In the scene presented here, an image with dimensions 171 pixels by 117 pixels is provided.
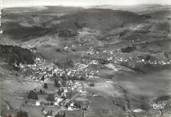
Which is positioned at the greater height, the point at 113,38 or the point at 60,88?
the point at 113,38

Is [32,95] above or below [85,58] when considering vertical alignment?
below

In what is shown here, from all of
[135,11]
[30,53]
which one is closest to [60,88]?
[30,53]

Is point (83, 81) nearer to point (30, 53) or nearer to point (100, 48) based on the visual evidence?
point (100, 48)

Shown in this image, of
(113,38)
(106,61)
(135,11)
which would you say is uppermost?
(135,11)

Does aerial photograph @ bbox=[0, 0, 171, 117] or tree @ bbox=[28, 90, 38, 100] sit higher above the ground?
aerial photograph @ bbox=[0, 0, 171, 117]

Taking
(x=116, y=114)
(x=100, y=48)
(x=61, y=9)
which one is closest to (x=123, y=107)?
(x=116, y=114)

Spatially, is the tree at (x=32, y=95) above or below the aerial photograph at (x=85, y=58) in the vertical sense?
below
